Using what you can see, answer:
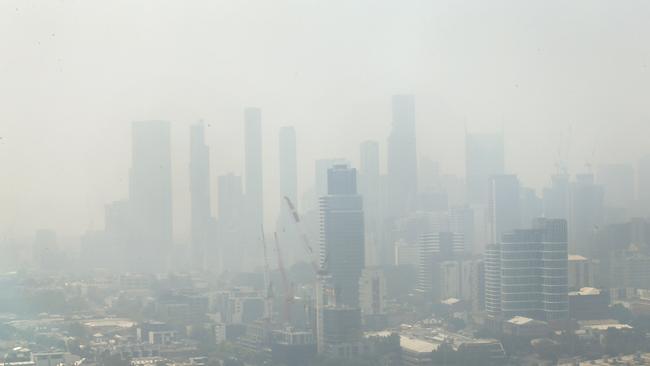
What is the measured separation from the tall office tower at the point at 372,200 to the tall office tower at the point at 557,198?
3.01 m

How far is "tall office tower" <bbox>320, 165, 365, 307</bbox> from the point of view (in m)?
18.7

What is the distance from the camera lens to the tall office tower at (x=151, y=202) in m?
21.0

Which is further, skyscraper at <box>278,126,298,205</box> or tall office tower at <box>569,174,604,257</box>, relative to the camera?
skyscraper at <box>278,126,298,205</box>

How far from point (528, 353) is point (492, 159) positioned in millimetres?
8074

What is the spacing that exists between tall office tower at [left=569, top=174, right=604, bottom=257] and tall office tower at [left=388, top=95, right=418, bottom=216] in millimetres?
3457

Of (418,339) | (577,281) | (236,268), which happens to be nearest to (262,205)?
(236,268)

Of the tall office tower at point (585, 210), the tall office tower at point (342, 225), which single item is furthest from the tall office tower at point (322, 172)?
the tall office tower at point (585, 210)

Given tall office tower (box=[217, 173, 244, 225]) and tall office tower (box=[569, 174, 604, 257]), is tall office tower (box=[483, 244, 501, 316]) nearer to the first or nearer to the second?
tall office tower (box=[569, 174, 604, 257])

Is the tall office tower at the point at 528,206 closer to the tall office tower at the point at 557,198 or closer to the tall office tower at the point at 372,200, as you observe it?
the tall office tower at the point at 557,198

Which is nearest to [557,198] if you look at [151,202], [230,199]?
[230,199]

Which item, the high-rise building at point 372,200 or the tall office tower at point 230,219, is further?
the tall office tower at point 230,219

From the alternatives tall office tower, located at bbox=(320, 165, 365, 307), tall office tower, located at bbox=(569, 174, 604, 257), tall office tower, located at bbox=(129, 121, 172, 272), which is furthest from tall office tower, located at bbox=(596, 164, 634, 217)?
tall office tower, located at bbox=(129, 121, 172, 272)

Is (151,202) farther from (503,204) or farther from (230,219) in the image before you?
(503,204)

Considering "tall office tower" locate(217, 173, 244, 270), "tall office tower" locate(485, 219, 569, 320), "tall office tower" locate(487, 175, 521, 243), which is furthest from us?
"tall office tower" locate(217, 173, 244, 270)
